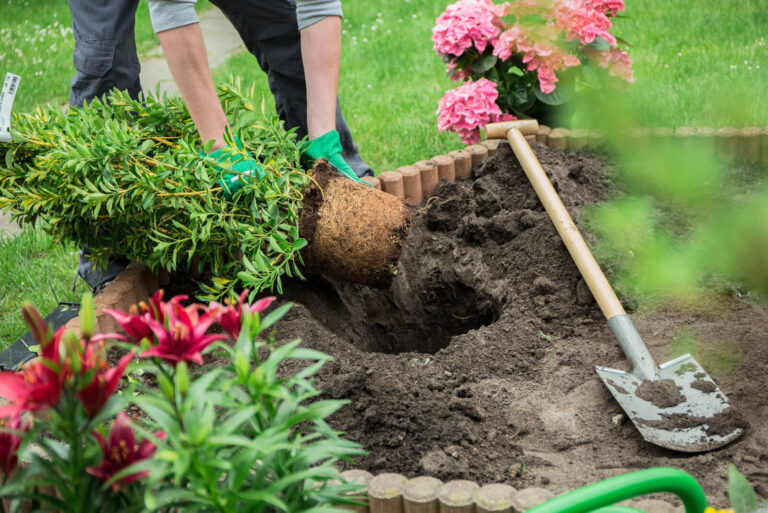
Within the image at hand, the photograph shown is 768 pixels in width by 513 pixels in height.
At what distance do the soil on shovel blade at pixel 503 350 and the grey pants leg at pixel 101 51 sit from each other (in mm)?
839

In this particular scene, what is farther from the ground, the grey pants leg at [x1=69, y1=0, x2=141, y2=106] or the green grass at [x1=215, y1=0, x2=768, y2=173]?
the grey pants leg at [x1=69, y1=0, x2=141, y2=106]

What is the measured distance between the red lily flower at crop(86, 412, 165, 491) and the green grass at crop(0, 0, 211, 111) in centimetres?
478

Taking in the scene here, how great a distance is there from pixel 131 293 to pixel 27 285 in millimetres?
1010

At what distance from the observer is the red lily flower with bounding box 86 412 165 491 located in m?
0.97

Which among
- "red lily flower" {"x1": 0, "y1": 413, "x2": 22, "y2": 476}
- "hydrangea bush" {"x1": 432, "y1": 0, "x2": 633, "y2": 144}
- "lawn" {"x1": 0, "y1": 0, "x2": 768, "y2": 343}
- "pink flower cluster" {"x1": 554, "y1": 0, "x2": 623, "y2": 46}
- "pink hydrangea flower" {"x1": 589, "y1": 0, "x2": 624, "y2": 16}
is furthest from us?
"lawn" {"x1": 0, "y1": 0, "x2": 768, "y2": 343}

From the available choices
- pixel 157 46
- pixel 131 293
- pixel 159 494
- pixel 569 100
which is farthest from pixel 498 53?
pixel 157 46

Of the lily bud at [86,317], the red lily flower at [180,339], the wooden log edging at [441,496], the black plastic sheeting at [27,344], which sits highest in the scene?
the lily bud at [86,317]

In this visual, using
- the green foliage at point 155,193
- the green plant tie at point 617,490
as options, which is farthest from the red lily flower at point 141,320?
the green foliage at point 155,193

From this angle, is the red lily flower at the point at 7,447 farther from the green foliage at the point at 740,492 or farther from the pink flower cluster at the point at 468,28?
the pink flower cluster at the point at 468,28

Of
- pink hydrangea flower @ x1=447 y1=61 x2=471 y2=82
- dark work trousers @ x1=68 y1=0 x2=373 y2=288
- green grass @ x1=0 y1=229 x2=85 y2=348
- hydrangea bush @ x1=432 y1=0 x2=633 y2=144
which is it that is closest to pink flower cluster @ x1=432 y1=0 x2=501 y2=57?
hydrangea bush @ x1=432 y1=0 x2=633 y2=144

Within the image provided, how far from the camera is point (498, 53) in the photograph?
11.0 ft

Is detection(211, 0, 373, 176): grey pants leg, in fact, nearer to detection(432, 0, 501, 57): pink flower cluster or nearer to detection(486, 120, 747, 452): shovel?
detection(432, 0, 501, 57): pink flower cluster

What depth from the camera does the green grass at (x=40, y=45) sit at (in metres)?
5.51

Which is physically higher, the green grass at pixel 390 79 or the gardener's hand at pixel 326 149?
the gardener's hand at pixel 326 149
